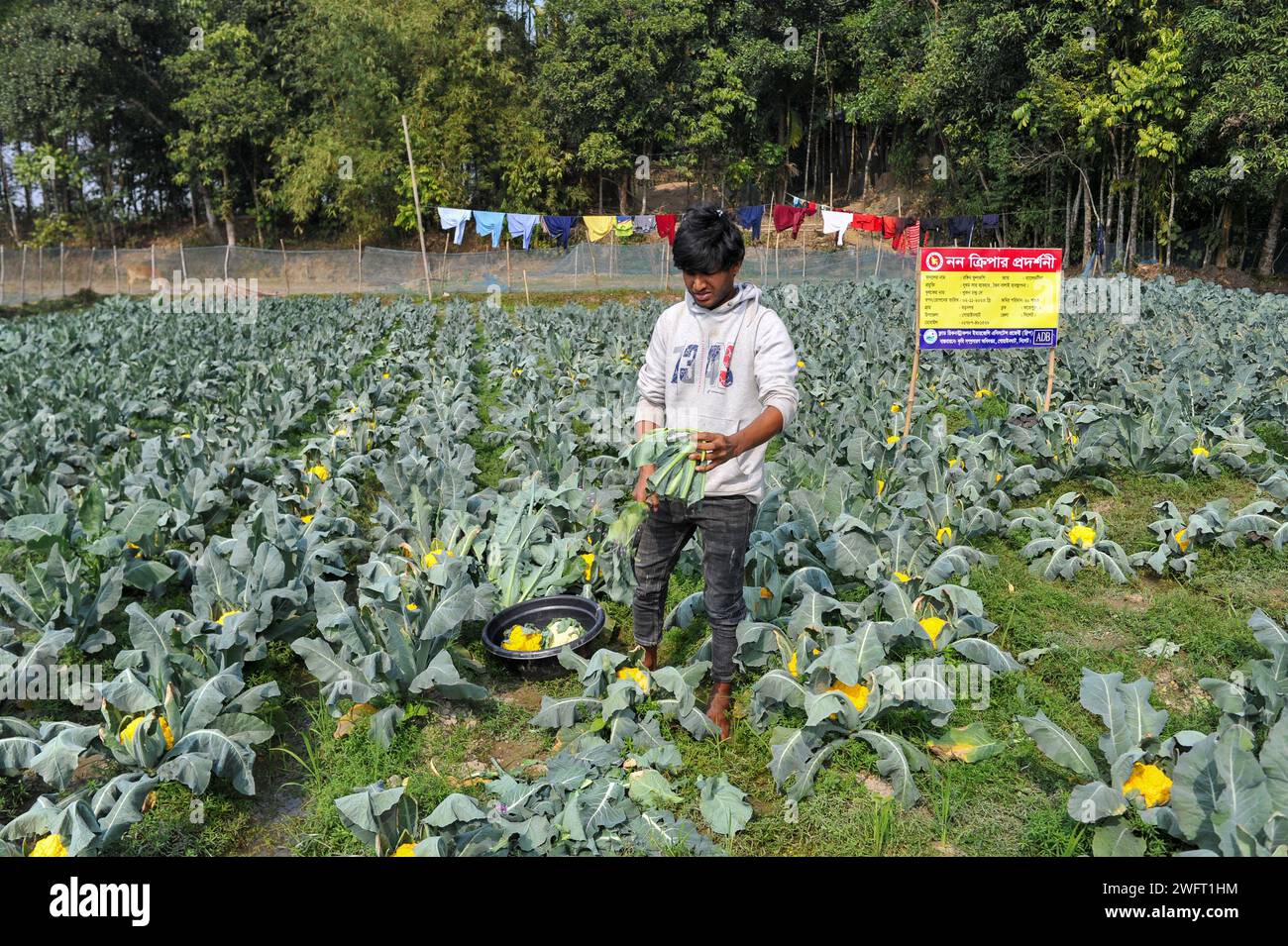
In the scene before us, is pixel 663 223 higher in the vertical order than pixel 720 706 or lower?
higher

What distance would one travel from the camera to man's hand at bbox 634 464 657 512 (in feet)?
11.7

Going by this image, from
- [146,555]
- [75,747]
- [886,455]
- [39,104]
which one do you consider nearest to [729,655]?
[75,747]

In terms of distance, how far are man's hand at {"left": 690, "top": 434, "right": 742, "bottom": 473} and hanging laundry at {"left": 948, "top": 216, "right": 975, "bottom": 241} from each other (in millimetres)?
29694

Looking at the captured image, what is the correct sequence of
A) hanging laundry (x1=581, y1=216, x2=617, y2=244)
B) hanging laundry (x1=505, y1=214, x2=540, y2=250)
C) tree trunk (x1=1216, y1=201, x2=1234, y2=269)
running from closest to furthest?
tree trunk (x1=1216, y1=201, x2=1234, y2=269) < hanging laundry (x1=505, y1=214, x2=540, y2=250) < hanging laundry (x1=581, y1=216, x2=617, y2=244)

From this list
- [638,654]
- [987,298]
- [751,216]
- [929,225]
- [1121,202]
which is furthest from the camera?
[929,225]

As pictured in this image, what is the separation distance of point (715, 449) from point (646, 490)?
0.57 metres

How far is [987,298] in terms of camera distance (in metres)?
A: 7.40

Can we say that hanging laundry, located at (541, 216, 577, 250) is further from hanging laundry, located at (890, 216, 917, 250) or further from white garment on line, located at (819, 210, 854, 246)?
hanging laundry, located at (890, 216, 917, 250)

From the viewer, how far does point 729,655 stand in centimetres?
376

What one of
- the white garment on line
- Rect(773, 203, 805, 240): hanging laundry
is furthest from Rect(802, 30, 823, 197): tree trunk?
Rect(773, 203, 805, 240): hanging laundry

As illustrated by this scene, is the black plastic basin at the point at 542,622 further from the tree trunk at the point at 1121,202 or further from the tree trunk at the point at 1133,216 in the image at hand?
the tree trunk at the point at 1121,202

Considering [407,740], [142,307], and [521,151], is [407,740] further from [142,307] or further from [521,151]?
[521,151]

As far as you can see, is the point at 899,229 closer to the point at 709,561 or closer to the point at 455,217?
the point at 455,217

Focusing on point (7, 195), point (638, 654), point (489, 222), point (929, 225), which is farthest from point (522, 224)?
point (7, 195)
